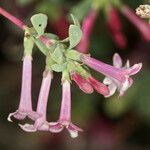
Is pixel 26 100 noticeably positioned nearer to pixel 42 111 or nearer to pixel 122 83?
pixel 42 111

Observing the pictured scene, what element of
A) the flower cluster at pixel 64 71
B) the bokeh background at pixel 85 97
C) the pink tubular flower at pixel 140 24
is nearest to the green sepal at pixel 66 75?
the flower cluster at pixel 64 71

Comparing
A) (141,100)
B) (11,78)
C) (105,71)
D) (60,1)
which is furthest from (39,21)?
(11,78)

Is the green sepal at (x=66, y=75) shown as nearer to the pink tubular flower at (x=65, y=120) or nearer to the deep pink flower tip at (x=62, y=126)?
the pink tubular flower at (x=65, y=120)

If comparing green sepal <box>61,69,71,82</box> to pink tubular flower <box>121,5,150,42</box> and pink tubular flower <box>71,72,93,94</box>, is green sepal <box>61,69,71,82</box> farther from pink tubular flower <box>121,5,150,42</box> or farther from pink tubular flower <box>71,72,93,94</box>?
pink tubular flower <box>121,5,150,42</box>

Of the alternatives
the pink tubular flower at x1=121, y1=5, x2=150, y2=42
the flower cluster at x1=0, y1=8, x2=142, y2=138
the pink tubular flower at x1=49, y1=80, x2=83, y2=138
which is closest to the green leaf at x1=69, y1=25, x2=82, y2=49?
the flower cluster at x1=0, y1=8, x2=142, y2=138

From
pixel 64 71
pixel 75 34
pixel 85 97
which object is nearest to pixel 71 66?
pixel 64 71
